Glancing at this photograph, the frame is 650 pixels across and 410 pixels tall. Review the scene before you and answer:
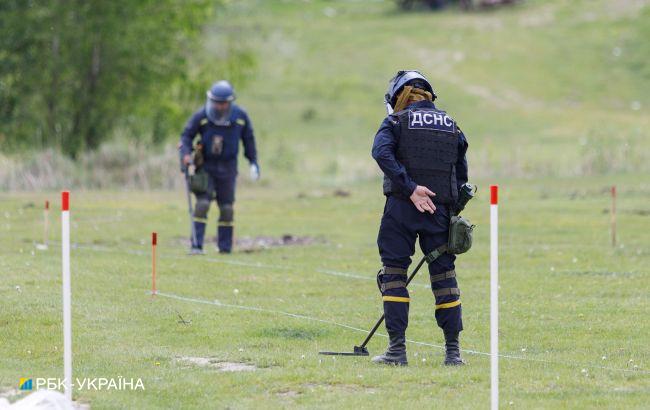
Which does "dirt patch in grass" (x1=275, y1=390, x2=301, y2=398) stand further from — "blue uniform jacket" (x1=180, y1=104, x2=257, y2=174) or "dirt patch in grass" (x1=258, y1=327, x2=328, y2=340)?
"blue uniform jacket" (x1=180, y1=104, x2=257, y2=174)

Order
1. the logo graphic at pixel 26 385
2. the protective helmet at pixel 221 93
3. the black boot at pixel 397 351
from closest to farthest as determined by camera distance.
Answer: the logo graphic at pixel 26 385 → the black boot at pixel 397 351 → the protective helmet at pixel 221 93

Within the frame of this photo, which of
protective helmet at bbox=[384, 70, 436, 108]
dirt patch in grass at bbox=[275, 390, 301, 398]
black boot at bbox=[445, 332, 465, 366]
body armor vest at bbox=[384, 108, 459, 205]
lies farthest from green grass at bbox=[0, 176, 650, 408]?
protective helmet at bbox=[384, 70, 436, 108]

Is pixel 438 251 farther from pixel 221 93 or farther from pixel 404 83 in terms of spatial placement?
pixel 221 93

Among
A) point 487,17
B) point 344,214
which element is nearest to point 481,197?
point 344,214

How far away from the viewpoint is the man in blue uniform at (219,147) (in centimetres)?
1781

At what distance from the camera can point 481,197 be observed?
29.2 m

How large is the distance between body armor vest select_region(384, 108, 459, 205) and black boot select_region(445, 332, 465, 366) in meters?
1.08

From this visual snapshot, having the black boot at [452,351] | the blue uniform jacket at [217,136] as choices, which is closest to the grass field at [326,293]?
the black boot at [452,351]

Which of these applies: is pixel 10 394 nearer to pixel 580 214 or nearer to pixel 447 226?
pixel 447 226

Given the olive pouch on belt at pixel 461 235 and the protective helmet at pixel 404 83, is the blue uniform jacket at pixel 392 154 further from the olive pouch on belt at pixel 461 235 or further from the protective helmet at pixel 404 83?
the olive pouch on belt at pixel 461 235

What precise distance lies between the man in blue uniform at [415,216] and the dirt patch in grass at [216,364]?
1.05 metres

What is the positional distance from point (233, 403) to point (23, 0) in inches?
1103

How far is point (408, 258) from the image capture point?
33.5 ft

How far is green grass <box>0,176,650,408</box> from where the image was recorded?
9125 mm
